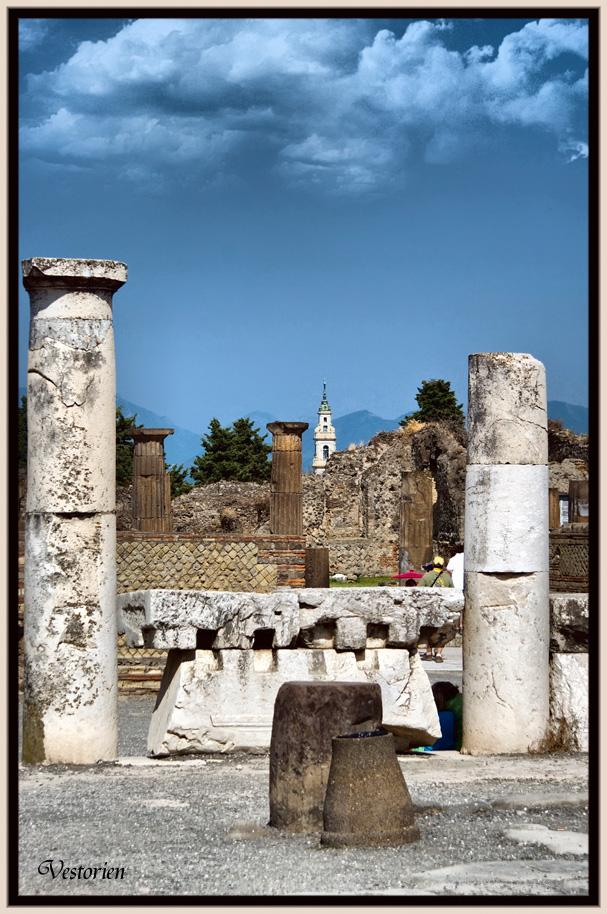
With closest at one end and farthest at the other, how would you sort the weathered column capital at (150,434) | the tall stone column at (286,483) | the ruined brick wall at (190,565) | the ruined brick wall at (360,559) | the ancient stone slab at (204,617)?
the ancient stone slab at (204,617)
the ruined brick wall at (190,565)
the tall stone column at (286,483)
the weathered column capital at (150,434)
the ruined brick wall at (360,559)

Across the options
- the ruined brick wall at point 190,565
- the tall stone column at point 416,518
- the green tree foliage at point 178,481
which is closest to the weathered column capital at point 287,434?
the tall stone column at point 416,518

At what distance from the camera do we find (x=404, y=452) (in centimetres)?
3897

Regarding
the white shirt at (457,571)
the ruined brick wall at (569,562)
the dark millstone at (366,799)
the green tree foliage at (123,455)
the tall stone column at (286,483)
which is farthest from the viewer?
the green tree foliage at (123,455)

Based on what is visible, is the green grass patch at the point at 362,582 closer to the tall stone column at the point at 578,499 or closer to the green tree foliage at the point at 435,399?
the tall stone column at the point at 578,499

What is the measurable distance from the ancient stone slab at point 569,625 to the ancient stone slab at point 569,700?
0.07 m

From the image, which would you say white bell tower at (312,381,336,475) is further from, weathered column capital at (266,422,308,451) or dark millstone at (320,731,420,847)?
dark millstone at (320,731,420,847)

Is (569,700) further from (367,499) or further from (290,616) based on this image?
(367,499)

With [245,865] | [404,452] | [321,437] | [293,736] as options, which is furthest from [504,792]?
[321,437]

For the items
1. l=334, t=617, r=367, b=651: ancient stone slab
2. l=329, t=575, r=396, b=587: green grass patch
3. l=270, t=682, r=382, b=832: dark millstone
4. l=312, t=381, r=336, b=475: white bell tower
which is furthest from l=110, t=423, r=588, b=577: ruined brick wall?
l=312, t=381, r=336, b=475: white bell tower

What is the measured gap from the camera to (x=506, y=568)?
30.4ft

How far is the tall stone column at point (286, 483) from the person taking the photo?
23016mm

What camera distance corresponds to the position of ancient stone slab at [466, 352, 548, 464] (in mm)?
9344

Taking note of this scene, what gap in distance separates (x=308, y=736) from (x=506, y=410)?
3481mm

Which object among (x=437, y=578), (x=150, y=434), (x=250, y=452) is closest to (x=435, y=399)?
(x=250, y=452)
